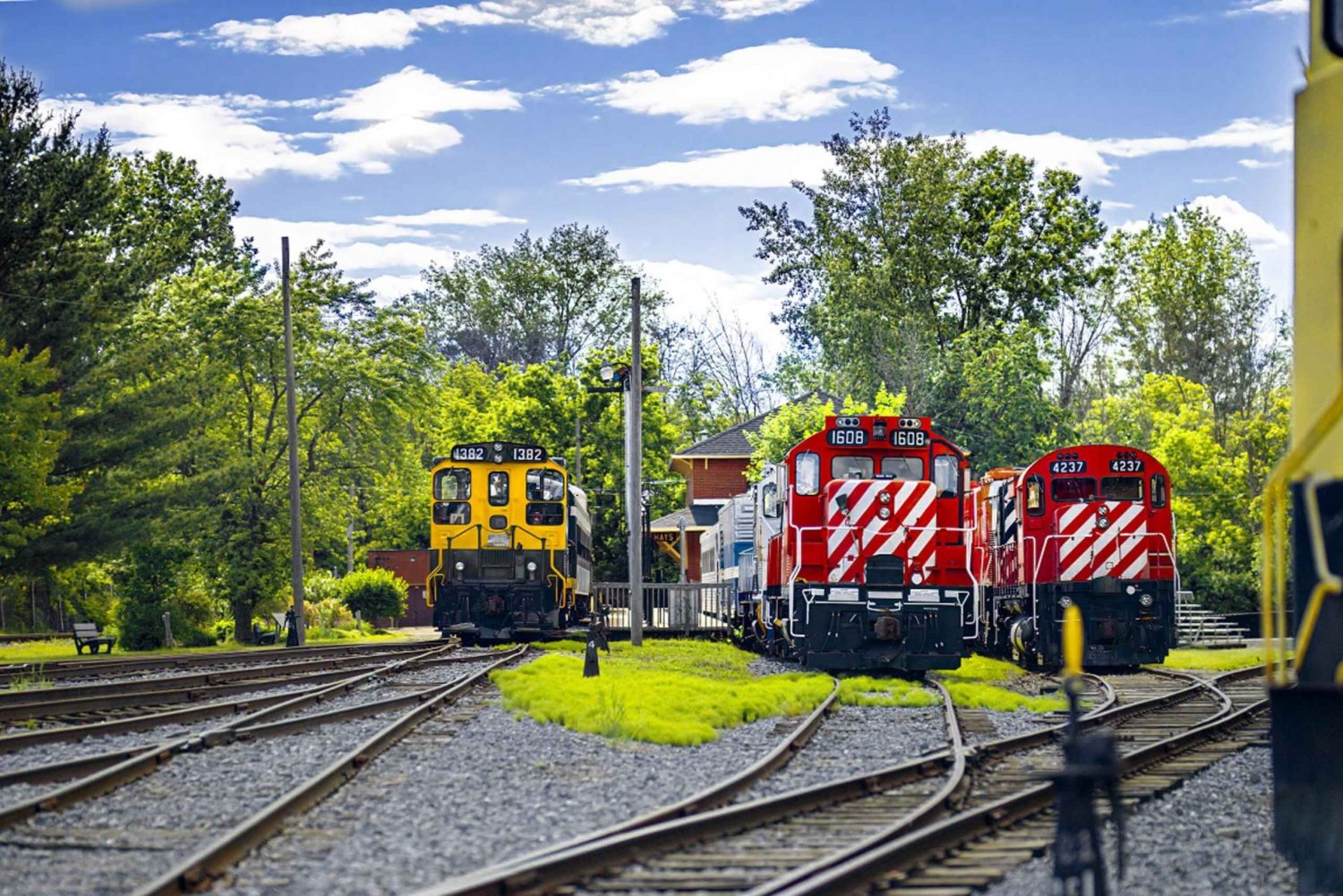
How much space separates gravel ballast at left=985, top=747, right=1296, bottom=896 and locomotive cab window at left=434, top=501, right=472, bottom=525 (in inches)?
859

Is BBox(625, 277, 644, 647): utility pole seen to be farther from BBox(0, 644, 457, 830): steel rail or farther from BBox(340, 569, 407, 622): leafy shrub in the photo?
BBox(340, 569, 407, 622): leafy shrub

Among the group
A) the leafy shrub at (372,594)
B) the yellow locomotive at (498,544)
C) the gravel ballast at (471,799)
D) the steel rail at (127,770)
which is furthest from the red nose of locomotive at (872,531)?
the leafy shrub at (372,594)

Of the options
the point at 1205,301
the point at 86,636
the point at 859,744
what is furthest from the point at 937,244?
the point at 859,744

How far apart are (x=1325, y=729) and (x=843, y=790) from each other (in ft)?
12.5

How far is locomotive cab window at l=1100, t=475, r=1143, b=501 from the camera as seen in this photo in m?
24.7

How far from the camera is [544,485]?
3209cm

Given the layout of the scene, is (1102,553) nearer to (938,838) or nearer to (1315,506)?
(938,838)

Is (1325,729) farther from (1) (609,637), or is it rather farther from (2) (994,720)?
(1) (609,637)

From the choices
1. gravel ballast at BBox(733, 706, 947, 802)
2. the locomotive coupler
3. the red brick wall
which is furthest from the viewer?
the red brick wall

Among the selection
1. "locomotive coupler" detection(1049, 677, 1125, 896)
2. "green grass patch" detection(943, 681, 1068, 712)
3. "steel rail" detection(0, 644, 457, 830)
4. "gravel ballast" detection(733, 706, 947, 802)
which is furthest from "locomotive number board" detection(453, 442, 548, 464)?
"locomotive coupler" detection(1049, 677, 1125, 896)

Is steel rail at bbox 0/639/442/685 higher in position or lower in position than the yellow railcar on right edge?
lower

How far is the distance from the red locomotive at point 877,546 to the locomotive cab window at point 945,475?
0.04 feet

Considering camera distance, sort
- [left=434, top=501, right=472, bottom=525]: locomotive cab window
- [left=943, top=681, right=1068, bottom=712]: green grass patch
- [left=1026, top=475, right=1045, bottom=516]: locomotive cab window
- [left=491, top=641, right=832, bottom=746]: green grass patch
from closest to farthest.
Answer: [left=491, top=641, right=832, bottom=746]: green grass patch < [left=943, top=681, right=1068, bottom=712]: green grass patch < [left=1026, top=475, right=1045, bottom=516]: locomotive cab window < [left=434, top=501, right=472, bottom=525]: locomotive cab window

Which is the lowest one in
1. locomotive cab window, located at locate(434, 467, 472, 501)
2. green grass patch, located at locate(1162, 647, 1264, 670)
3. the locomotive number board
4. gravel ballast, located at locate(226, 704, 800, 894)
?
green grass patch, located at locate(1162, 647, 1264, 670)
